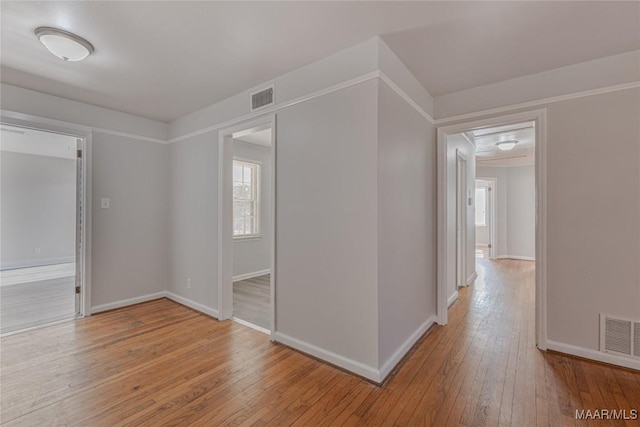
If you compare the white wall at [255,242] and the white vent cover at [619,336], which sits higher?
the white wall at [255,242]

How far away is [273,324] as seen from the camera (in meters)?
2.86

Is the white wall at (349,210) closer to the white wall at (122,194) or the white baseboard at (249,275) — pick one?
the white wall at (122,194)

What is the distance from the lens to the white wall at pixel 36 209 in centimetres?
648

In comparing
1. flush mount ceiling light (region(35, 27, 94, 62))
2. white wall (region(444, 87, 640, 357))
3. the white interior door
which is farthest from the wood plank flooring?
flush mount ceiling light (region(35, 27, 94, 62))

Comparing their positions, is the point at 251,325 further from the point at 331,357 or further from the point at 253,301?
the point at 331,357

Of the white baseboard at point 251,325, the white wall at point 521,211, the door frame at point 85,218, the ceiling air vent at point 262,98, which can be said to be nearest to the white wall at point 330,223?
the ceiling air vent at point 262,98

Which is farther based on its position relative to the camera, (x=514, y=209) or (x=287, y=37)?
(x=514, y=209)

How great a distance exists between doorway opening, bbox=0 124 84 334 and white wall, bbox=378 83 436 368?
5023mm

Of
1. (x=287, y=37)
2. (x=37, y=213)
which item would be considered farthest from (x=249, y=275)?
(x=37, y=213)

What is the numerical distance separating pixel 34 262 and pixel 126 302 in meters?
5.08

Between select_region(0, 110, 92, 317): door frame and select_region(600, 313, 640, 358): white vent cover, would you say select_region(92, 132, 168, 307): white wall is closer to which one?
select_region(0, 110, 92, 317): door frame

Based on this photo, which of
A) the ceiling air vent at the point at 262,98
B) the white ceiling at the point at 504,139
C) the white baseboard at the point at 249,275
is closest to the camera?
the ceiling air vent at the point at 262,98

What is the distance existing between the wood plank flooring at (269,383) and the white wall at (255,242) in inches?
87.5

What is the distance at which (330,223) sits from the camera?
244cm
